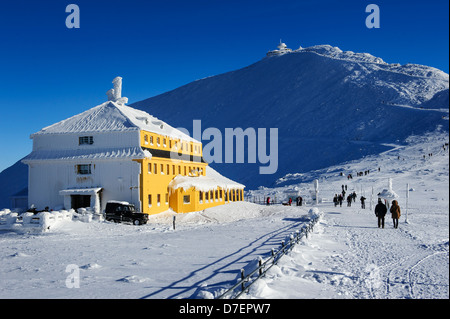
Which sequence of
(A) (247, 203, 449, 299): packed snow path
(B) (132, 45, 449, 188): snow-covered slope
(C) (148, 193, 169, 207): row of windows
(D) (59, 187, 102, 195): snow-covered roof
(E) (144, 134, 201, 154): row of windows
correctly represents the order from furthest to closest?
(B) (132, 45, 449, 188): snow-covered slope, (E) (144, 134, 201, 154): row of windows, (C) (148, 193, 169, 207): row of windows, (D) (59, 187, 102, 195): snow-covered roof, (A) (247, 203, 449, 299): packed snow path

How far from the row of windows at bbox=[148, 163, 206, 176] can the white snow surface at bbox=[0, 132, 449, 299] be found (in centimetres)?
792

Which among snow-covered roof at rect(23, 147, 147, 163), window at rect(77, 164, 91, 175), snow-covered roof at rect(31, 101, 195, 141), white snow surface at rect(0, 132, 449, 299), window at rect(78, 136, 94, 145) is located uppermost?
snow-covered roof at rect(31, 101, 195, 141)

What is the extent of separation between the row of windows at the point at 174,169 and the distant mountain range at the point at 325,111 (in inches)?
2304

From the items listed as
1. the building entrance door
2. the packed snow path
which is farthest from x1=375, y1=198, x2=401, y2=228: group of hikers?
the building entrance door

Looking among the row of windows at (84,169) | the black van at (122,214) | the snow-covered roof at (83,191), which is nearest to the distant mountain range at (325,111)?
the row of windows at (84,169)

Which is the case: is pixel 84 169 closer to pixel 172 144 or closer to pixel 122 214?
pixel 122 214

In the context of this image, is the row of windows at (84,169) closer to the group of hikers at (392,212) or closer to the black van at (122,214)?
the black van at (122,214)

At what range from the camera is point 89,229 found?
27.1m

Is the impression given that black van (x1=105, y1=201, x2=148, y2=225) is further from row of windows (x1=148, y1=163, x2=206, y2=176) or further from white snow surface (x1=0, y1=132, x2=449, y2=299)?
row of windows (x1=148, y1=163, x2=206, y2=176)

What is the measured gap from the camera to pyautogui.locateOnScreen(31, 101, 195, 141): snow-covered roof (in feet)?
122
